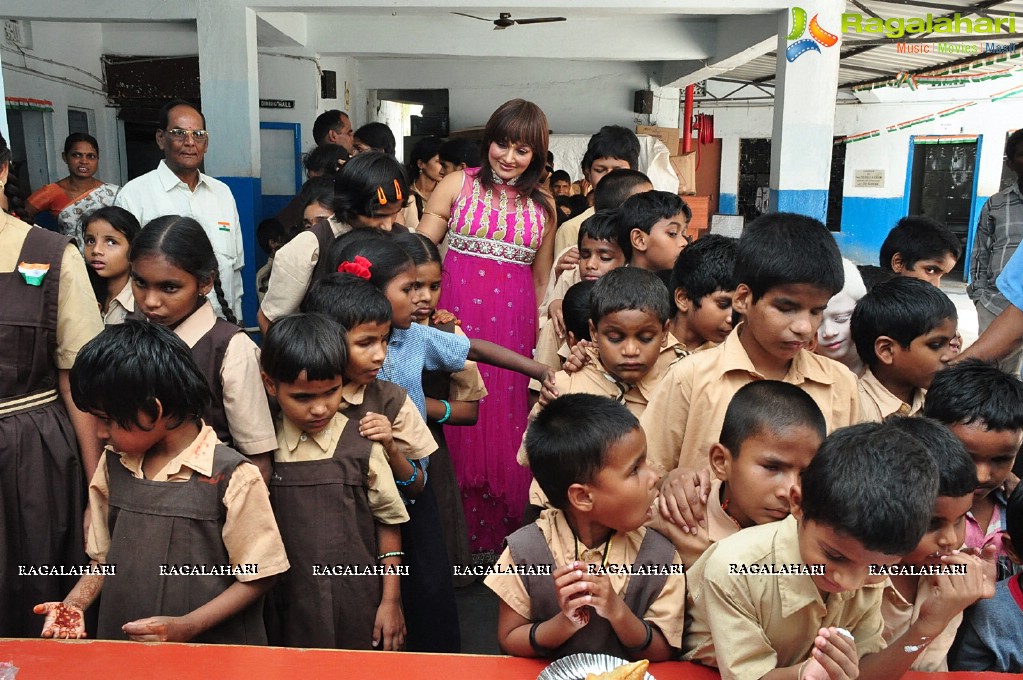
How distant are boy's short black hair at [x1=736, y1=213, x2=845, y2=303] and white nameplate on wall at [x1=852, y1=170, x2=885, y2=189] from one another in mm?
14036

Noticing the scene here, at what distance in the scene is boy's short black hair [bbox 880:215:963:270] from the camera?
3488mm

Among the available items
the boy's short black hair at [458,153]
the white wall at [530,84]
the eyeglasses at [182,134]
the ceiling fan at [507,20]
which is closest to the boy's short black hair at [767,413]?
the eyeglasses at [182,134]

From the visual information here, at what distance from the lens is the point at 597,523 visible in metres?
1.69

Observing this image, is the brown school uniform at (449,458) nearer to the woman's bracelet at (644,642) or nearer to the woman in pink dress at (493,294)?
the woman in pink dress at (493,294)

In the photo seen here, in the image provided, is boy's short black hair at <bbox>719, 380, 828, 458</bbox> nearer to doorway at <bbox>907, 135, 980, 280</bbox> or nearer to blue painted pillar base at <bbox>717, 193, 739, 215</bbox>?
blue painted pillar base at <bbox>717, 193, 739, 215</bbox>

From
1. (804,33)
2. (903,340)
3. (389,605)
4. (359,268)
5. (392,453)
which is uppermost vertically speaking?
(804,33)

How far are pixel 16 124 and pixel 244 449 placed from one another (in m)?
6.18

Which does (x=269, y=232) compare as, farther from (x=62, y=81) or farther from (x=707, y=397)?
(x=707, y=397)

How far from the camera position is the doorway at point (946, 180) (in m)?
14.0

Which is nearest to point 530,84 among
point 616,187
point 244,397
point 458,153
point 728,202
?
point 458,153

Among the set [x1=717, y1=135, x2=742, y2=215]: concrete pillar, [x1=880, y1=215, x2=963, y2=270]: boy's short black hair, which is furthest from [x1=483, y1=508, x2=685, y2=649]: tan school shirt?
[x1=717, y1=135, x2=742, y2=215]: concrete pillar

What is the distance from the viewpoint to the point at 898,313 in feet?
8.04

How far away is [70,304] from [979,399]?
2.31 m

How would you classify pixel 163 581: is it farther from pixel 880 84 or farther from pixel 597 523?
pixel 880 84
